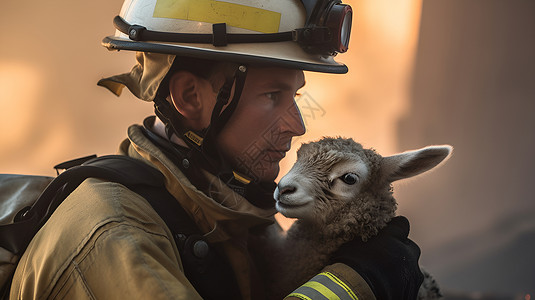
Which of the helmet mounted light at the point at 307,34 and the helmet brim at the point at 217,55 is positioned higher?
the helmet mounted light at the point at 307,34

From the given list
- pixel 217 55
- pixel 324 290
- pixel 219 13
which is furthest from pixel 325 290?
pixel 219 13

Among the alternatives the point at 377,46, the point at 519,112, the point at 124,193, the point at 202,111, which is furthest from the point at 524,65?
the point at 124,193

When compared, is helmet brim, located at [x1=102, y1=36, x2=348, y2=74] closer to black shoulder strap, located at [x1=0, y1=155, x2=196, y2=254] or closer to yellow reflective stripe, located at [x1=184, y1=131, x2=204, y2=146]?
yellow reflective stripe, located at [x1=184, y1=131, x2=204, y2=146]

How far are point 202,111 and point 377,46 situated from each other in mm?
2978

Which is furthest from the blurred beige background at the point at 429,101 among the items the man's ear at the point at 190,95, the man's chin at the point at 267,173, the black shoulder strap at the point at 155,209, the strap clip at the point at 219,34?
the black shoulder strap at the point at 155,209

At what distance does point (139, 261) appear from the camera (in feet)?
4.89

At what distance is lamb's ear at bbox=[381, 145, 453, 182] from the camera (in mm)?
1944

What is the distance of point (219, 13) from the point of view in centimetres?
205

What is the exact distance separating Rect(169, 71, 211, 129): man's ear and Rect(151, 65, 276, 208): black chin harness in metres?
0.03

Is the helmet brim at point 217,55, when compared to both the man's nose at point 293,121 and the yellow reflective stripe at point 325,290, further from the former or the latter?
the yellow reflective stripe at point 325,290

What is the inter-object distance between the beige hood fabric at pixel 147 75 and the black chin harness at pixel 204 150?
0.06 m

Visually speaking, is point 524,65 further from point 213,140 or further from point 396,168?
point 213,140

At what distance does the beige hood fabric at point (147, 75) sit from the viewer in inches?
83.4

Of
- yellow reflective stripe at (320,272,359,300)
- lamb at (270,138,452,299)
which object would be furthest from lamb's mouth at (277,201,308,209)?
yellow reflective stripe at (320,272,359,300)
